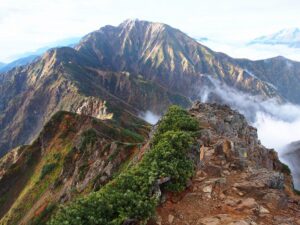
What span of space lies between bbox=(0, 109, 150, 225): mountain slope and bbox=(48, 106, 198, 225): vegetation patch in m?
35.8

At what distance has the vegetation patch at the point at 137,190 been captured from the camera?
60.2 ft

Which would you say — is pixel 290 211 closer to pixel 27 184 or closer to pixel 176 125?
pixel 176 125

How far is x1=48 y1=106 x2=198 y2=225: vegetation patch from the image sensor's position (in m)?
18.4

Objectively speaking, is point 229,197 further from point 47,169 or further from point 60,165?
point 47,169

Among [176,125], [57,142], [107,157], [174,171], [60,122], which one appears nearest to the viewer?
[174,171]

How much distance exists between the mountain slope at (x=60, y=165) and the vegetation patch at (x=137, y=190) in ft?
117

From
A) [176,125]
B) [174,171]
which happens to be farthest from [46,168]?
[174,171]

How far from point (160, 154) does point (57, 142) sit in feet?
324

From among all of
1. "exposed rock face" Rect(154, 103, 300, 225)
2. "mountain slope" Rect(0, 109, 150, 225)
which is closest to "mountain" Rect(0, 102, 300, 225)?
"exposed rock face" Rect(154, 103, 300, 225)

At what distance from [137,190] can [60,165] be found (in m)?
85.5

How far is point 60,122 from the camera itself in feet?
416

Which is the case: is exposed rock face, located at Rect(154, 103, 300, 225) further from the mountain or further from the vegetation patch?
the vegetation patch

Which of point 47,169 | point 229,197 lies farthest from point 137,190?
point 47,169

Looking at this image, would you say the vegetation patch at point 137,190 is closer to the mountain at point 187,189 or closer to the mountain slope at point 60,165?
the mountain at point 187,189
